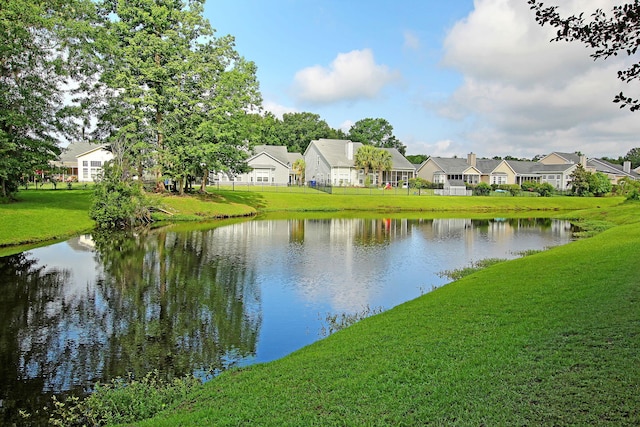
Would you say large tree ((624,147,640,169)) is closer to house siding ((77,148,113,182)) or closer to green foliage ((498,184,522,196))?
green foliage ((498,184,522,196))

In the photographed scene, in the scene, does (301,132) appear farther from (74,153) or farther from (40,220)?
(40,220)

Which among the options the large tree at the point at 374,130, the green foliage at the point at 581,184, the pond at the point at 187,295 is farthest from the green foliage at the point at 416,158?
the pond at the point at 187,295

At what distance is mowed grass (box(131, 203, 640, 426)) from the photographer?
5.65 metres

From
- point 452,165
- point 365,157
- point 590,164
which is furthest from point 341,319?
point 590,164

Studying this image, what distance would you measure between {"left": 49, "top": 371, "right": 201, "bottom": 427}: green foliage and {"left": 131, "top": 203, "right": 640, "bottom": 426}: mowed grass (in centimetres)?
50

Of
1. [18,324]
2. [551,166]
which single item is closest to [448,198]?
[551,166]

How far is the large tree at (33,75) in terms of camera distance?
28680 millimetres

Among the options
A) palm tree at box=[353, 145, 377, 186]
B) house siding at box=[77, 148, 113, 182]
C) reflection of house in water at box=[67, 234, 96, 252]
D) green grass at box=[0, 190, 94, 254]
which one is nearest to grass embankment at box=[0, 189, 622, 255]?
green grass at box=[0, 190, 94, 254]

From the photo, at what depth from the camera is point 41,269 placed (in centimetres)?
1902

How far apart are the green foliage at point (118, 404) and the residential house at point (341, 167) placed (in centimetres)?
6975

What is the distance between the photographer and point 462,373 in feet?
22.4

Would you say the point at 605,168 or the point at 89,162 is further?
the point at 605,168

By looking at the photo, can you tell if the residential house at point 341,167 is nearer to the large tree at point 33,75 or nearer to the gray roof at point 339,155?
the gray roof at point 339,155

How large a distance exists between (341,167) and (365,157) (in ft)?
14.2
